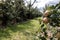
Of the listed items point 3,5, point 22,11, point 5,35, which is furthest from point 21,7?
point 5,35

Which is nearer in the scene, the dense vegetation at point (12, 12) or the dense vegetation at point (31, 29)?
the dense vegetation at point (31, 29)

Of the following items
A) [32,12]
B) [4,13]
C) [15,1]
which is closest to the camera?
[4,13]

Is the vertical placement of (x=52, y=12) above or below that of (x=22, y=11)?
above

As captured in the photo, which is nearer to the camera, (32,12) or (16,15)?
(16,15)

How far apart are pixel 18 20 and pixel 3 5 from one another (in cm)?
253

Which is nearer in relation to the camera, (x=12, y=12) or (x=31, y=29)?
(x=31, y=29)

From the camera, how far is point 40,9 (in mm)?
23109

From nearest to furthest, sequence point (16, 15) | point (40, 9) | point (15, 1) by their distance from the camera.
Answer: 1. point (16, 15)
2. point (15, 1)
3. point (40, 9)

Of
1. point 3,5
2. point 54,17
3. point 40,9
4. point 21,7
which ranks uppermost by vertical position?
point 54,17

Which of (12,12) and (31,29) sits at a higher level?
(12,12)

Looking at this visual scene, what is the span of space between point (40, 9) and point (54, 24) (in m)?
15.0

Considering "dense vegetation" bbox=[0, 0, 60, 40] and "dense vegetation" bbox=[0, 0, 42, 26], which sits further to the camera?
"dense vegetation" bbox=[0, 0, 42, 26]

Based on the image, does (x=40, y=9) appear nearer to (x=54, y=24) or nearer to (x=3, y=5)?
(x=3, y=5)

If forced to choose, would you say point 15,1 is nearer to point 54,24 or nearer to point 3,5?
point 3,5
